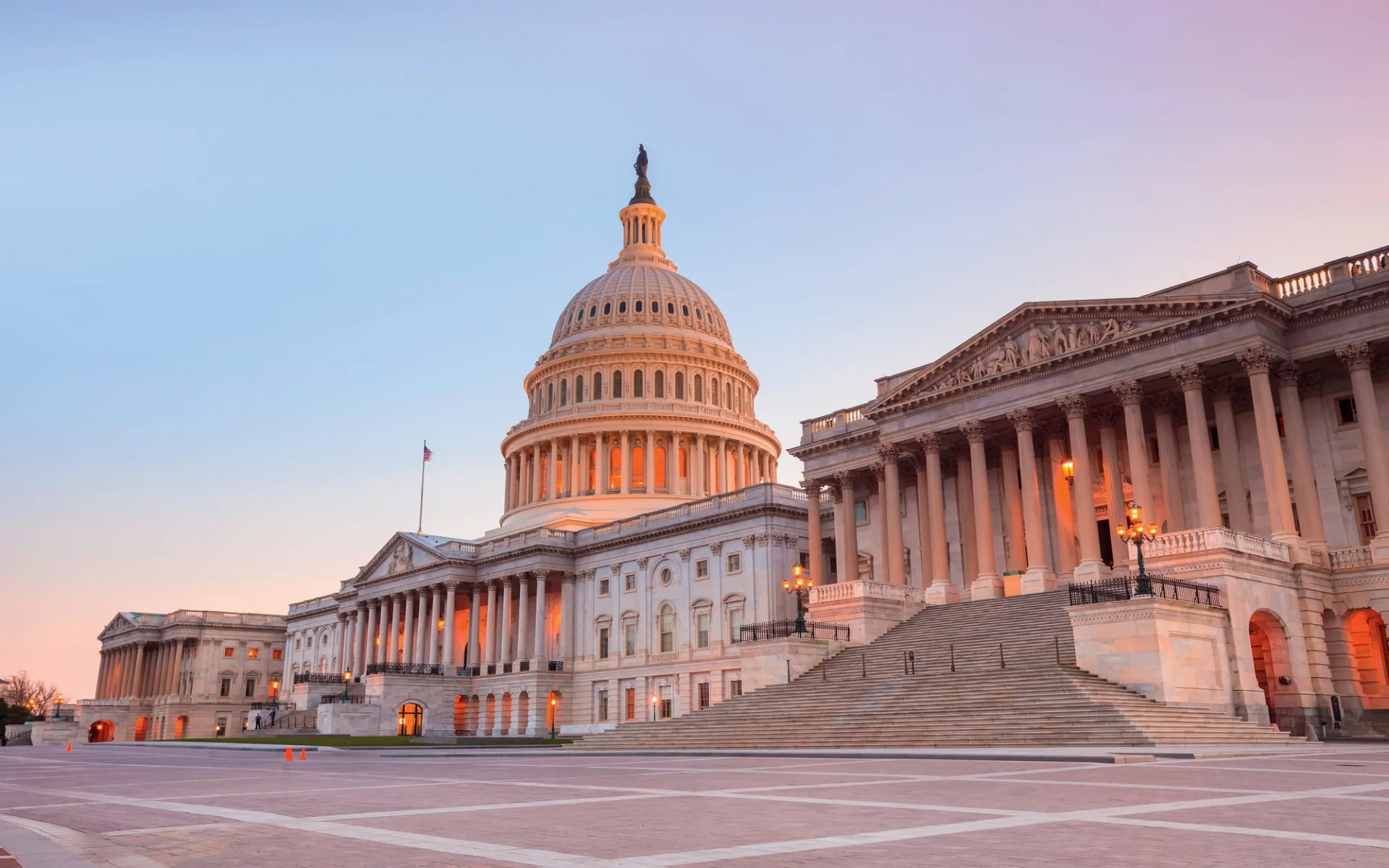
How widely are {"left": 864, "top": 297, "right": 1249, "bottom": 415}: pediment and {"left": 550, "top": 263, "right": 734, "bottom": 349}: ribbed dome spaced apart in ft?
204

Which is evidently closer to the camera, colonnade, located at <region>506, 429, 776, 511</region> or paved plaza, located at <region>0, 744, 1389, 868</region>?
paved plaza, located at <region>0, 744, 1389, 868</region>

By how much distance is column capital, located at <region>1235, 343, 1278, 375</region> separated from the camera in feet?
141

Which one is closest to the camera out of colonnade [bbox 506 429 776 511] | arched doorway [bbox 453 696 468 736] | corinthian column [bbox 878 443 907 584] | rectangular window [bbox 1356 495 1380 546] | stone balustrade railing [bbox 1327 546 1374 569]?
stone balustrade railing [bbox 1327 546 1374 569]

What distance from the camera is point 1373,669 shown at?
41594 millimetres

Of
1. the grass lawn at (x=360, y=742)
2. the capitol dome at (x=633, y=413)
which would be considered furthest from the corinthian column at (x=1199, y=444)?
the capitol dome at (x=633, y=413)

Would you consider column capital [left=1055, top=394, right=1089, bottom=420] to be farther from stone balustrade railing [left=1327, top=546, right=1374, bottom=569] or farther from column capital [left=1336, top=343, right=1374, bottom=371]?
stone balustrade railing [left=1327, top=546, right=1374, bottom=569]

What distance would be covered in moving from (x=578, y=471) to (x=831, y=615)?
5944cm

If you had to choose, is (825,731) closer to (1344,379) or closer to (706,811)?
(706,811)

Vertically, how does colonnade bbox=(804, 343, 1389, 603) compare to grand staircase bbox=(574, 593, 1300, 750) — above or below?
above

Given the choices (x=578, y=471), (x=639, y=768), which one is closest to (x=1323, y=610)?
(x=639, y=768)

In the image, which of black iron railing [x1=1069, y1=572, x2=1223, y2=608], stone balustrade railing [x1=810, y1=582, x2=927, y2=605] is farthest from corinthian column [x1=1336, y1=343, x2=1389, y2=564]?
stone balustrade railing [x1=810, y1=582, x2=927, y2=605]

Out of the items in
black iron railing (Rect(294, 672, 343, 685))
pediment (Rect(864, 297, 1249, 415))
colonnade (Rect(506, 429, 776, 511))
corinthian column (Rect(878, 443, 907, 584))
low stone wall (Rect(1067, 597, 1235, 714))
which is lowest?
low stone wall (Rect(1067, 597, 1235, 714))

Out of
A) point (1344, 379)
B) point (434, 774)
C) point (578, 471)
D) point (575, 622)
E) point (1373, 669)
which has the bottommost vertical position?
point (434, 774)

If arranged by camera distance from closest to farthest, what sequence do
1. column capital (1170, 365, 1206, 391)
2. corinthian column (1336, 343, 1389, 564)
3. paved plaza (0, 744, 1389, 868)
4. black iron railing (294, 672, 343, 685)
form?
paved plaza (0, 744, 1389, 868) → corinthian column (1336, 343, 1389, 564) → column capital (1170, 365, 1206, 391) → black iron railing (294, 672, 343, 685)
